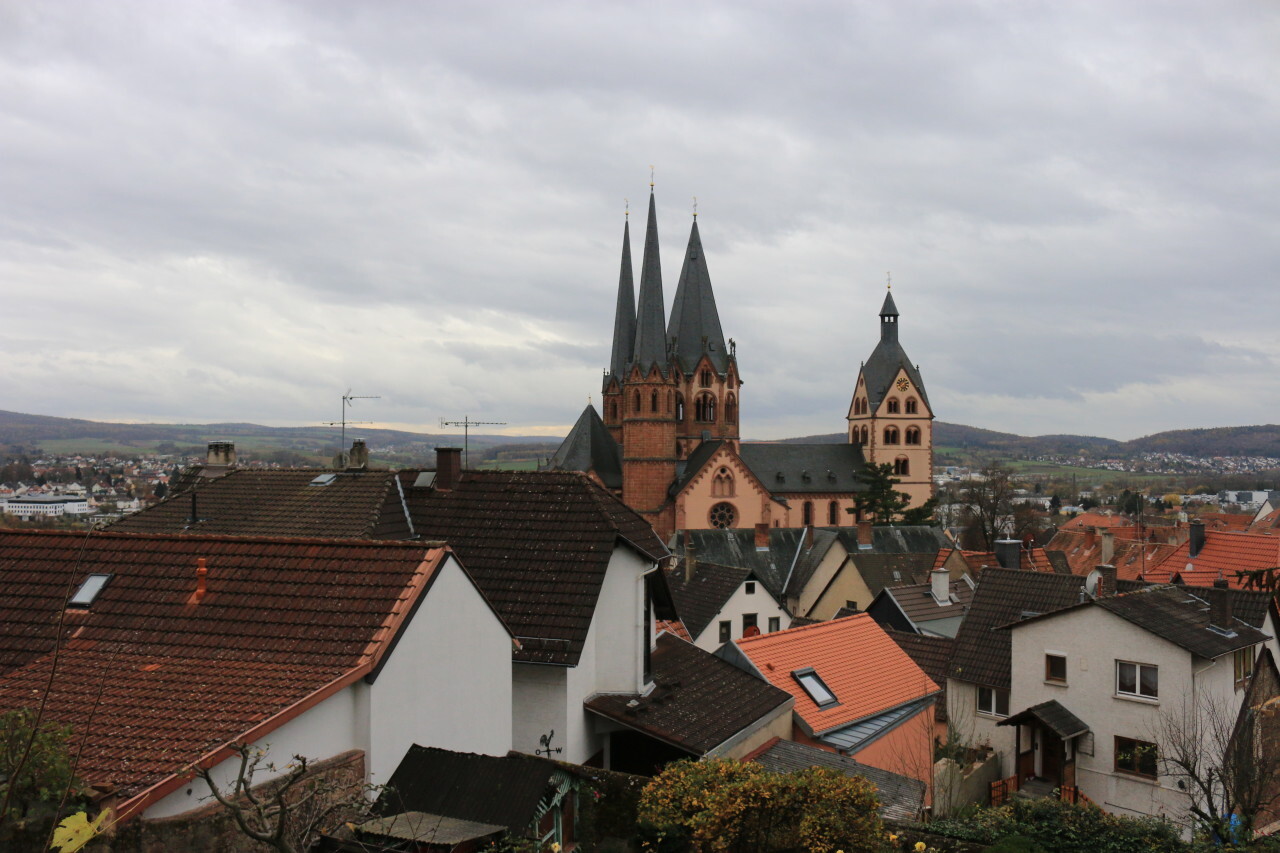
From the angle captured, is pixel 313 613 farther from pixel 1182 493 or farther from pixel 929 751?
pixel 1182 493

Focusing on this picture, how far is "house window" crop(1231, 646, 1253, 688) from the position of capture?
20781 millimetres

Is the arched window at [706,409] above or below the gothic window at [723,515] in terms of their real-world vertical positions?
above

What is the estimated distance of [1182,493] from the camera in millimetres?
176125

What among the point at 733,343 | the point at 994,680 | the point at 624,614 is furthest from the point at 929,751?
the point at 733,343

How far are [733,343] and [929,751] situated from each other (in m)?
50.9

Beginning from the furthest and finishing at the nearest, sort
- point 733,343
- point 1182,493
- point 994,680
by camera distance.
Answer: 1. point 1182,493
2. point 733,343
3. point 994,680

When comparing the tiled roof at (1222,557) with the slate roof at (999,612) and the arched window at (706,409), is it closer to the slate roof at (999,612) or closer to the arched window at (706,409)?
the slate roof at (999,612)

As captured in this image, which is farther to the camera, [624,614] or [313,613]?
[624,614]

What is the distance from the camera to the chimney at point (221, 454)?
2295cm

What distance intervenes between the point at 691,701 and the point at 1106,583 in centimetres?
1487

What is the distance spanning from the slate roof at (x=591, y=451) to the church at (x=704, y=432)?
0.30 feet

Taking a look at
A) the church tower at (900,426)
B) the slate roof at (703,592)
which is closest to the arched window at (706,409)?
the church tower at (900,426)

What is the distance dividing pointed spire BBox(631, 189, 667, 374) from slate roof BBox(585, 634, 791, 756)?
47.0 metres

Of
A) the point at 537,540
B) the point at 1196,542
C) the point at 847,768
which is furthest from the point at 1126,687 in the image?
the point at 1196,542
